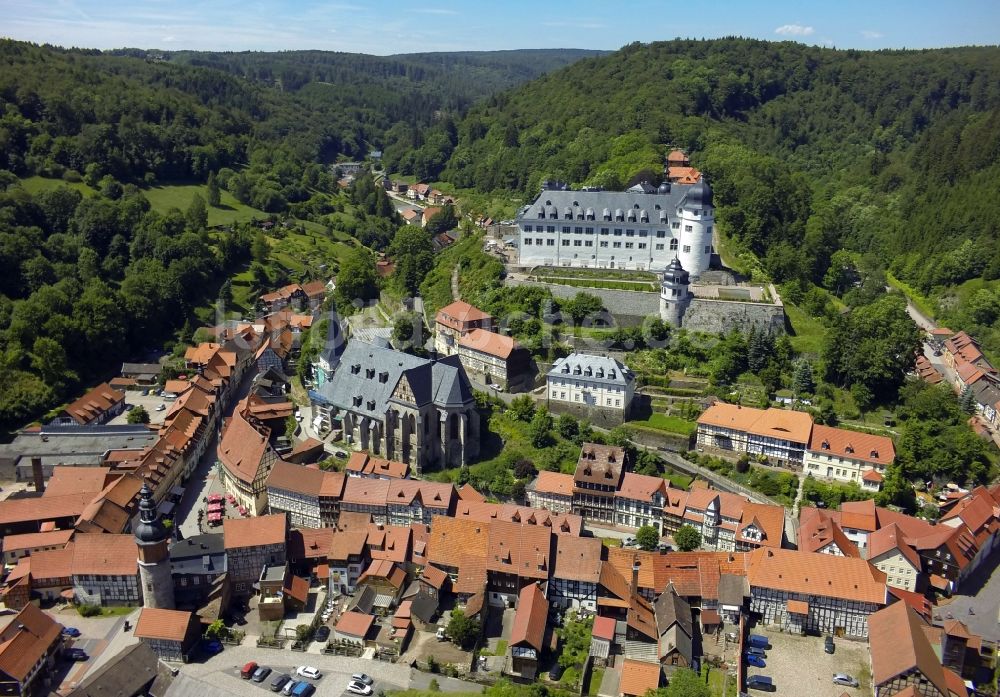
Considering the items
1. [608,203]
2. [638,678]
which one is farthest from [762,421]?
[608,203]

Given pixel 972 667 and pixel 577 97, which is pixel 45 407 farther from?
pixel 577 97

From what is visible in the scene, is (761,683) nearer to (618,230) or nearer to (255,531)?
(255,531)

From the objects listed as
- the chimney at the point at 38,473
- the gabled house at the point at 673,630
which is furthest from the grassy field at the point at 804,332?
the chimney at the point at 38,473

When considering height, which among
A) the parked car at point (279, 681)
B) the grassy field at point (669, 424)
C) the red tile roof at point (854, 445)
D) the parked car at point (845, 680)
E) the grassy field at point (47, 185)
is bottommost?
the parked car at point (279, 681)

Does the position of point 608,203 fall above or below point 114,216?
above

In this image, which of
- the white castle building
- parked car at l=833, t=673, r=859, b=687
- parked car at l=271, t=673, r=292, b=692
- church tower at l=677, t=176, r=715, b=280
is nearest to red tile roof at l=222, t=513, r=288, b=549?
parked car at l=271, t=673, r=292, b=692

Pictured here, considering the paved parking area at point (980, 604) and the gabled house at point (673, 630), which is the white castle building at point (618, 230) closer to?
the paved parking area at point (980, 604)
